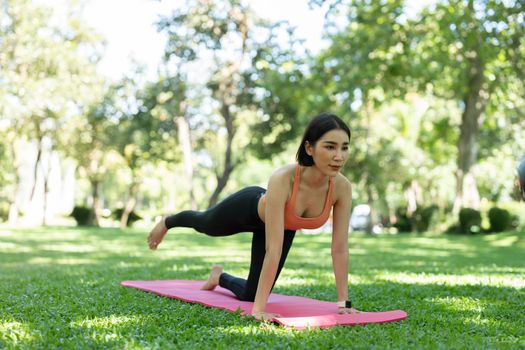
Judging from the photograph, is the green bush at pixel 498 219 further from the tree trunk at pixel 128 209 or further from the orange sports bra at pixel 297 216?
the orange sports bra at pixel 297 216

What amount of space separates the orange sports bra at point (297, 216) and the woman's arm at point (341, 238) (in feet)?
0.33

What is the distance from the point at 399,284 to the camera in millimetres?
6410

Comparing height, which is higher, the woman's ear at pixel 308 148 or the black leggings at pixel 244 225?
the woman's ear at pixel 308 148

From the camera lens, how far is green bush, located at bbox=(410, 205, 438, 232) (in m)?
29.0

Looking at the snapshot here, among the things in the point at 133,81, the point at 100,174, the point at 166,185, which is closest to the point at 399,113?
the point at 133,81

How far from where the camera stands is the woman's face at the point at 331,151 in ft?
13.4

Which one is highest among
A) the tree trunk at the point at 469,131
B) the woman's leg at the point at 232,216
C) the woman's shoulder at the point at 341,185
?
the tree trunk at the point at 469,131

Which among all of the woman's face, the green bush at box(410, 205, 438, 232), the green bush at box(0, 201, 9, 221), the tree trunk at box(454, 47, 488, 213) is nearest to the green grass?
the woman's face

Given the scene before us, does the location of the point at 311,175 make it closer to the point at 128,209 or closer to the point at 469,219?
the point at 469,219

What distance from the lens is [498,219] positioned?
24.6 metres

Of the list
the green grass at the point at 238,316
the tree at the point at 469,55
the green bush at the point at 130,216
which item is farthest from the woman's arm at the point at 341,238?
the green bush at the point at 130,216

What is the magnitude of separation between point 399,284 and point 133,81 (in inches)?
980

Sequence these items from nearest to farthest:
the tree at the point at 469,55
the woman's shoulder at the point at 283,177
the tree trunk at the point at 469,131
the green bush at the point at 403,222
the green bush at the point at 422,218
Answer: the woman's shoulder at the point at 283,177 < the tree at the point at 469,55 < the tree trunk at the point at 469,131 < the green bush at the point at 422,218 < the green bush at the point at 403,222

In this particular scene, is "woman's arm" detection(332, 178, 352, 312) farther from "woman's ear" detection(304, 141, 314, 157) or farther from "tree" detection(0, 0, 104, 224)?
"tree" detection(0, 0, 104, 224)
